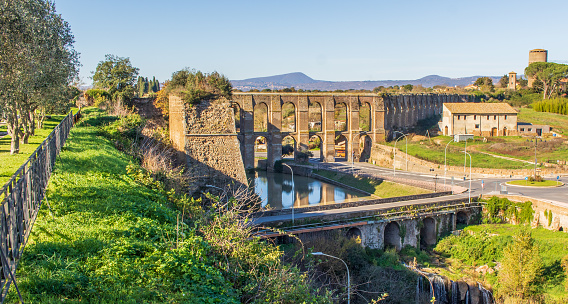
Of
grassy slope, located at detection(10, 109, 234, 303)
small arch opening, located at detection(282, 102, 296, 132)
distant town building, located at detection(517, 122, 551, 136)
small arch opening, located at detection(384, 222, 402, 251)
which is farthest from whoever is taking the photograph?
small arch opening, located at detection(282, 102, 296, 132)

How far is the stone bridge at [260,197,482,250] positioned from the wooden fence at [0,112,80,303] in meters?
13.7

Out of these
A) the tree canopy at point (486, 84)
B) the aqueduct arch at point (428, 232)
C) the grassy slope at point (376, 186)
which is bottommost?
the aqueduct arch at point (428, 232)

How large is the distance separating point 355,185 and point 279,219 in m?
20.6

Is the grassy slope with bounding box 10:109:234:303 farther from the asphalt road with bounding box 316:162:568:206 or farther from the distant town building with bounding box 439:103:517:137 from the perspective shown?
the distant town building with bounding box 439:103:517:137

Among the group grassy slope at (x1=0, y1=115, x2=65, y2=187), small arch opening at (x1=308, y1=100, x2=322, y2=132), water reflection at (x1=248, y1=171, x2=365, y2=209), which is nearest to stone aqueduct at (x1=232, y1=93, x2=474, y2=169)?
water reflection at (x1=248, y1=171, x2=365, y2=209)

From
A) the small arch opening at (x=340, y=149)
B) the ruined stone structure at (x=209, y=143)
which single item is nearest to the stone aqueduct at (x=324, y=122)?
the small arch opening at (x=340, y=149)

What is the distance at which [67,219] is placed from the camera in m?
10.0

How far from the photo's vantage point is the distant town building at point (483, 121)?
5906cm

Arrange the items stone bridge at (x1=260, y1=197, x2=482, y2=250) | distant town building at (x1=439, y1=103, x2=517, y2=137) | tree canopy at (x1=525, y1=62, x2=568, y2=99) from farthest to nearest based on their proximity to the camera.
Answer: tree canopy at (x1=525, y1=62, x2=568, y2=99)
distant town building at (x1=439, y1=103, x2=517, y2=137)
stone bridge at (x1=260, y1=197, x2=482, y2=250)

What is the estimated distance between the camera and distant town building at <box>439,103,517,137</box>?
194 feet

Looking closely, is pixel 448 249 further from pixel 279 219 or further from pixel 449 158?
pixel 449 158

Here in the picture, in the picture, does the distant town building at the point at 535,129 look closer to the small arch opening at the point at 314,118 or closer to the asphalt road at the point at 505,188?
the asphalt road at the point at 505,188

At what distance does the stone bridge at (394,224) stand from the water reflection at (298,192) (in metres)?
8.75

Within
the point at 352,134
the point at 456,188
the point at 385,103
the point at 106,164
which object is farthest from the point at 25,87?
the point at 385,103
